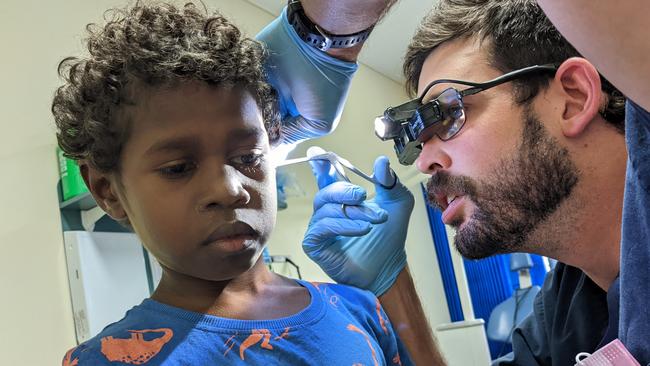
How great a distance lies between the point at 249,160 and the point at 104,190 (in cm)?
27

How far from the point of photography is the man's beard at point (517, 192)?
1.17m

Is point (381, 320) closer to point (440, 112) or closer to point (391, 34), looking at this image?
point (440, 112)

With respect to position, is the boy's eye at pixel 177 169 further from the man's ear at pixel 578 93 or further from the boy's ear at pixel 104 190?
the man's ear at pixel 578 93

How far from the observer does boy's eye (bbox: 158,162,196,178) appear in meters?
0.91

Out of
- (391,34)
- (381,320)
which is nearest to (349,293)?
(381,320)

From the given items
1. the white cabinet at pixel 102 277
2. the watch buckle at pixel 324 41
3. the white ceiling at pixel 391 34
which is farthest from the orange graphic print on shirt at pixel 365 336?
the white ceiling at pixel 391 34

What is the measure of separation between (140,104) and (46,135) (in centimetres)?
173

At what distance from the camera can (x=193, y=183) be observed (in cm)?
91

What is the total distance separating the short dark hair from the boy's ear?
79 centimetres

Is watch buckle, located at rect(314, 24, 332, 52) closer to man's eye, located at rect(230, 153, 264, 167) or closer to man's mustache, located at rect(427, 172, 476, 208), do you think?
man's eye, located at rect(230, 153, 264, 167)

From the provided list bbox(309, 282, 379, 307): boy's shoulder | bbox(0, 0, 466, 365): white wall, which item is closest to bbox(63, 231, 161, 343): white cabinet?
bbox(0, 0, 466, 365): white wall

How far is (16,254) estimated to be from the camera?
2.20 metres

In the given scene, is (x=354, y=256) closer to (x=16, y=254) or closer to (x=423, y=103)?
(x=423, y=103)

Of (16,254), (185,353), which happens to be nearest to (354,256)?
(185,353)
